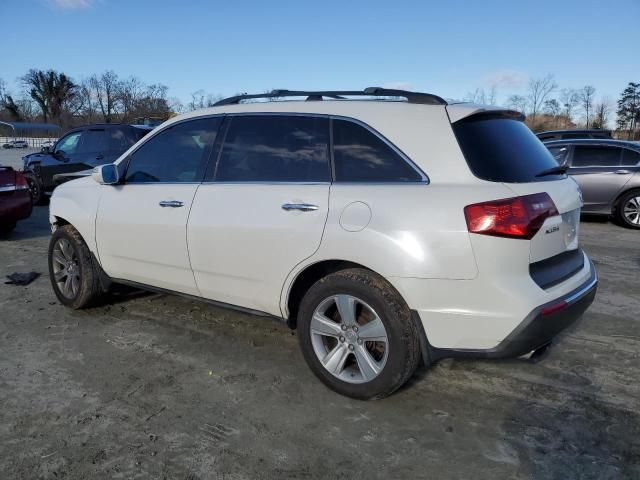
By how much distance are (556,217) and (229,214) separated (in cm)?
205

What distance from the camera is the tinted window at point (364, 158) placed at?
299 centimetres


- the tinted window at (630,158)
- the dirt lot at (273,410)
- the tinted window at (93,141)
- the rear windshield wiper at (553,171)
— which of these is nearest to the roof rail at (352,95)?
the rear windshield wiper at (553,171)

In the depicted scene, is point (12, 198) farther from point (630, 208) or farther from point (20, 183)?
point (630, 208)

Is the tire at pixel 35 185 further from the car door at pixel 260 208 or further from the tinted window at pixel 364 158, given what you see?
the tinted window at pixel 364 158

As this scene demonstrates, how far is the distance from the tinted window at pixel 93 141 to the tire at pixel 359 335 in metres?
8.19

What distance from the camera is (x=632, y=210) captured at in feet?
30.7

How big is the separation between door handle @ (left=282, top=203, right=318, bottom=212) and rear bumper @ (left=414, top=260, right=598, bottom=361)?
0.93 metres

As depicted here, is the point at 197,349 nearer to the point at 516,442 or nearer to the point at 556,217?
the point at 516,442

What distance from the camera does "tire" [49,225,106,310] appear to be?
4637mm

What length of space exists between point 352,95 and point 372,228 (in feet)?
3.60

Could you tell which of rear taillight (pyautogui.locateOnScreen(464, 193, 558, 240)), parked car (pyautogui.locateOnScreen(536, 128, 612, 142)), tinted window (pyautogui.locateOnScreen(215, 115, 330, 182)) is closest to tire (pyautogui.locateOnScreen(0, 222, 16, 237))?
tinted window (pyautogui.locateOnScreen(215, 115, 330, 182))

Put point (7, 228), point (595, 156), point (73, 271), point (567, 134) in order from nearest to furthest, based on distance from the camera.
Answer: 1. point (73, 271)
2. point (7, 228)
3. point (595, 156)
4. point (567, 134)

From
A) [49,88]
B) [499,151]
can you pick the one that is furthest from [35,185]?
[49,88]

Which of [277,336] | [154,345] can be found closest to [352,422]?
[277,336]
